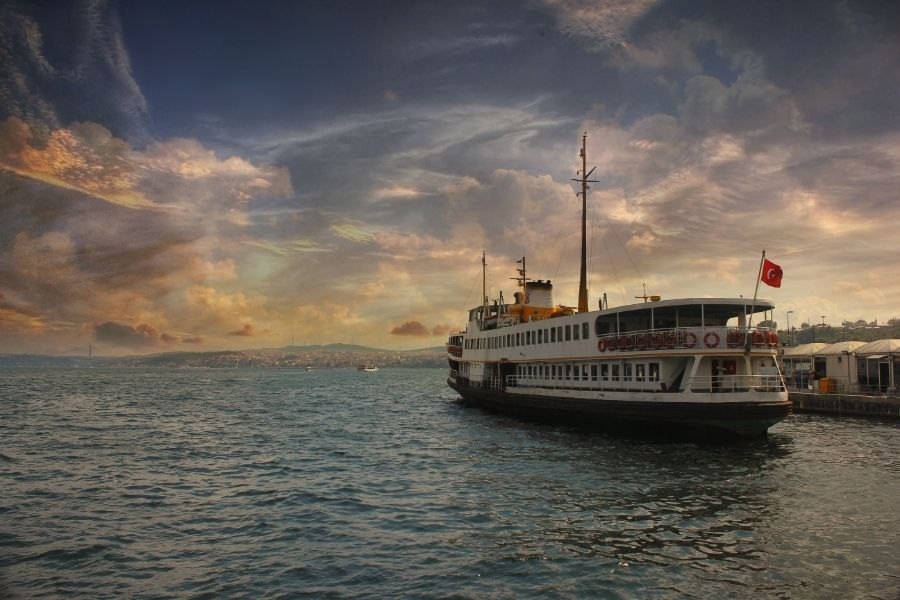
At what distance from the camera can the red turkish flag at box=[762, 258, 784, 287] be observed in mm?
27641

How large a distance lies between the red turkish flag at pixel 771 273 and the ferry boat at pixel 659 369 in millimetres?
2375

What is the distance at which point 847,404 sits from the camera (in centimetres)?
4466

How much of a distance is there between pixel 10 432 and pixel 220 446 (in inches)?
670

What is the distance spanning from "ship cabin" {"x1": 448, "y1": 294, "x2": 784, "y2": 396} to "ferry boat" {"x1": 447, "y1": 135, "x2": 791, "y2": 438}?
0.17ft

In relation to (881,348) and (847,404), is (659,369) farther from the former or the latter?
(881,348)

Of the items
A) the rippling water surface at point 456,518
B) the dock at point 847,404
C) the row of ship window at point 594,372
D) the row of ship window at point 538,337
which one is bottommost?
the rippling water surface at point 456,518

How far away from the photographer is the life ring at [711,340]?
28797mm

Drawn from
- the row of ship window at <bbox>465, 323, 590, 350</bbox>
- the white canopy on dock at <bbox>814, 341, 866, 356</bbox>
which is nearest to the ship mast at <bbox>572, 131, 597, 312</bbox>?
the row of ship window at <bbox>465, 323, 590, 350</bbox>

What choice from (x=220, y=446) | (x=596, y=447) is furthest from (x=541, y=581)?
(x=220, y=446)

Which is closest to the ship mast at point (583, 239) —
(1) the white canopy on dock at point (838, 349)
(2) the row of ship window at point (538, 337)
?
(2) the row of ship window at point (538, 337)

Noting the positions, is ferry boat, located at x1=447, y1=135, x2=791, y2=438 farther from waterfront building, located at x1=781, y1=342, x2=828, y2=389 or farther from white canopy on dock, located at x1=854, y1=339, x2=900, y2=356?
waterfront building, located at x1=781, y1=342, x2=828, y2=389

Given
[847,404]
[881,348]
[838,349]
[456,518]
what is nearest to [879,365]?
[881,348]

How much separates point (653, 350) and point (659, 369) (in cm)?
124

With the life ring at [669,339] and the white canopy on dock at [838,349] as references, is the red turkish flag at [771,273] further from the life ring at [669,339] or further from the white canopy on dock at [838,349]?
the white canopy on dock at [838,349]
